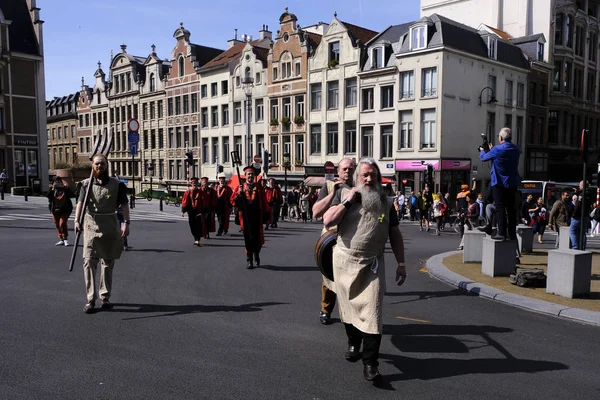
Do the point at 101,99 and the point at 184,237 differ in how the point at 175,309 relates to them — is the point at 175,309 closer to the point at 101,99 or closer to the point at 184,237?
the point at 184,237

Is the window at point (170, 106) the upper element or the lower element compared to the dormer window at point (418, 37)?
lower

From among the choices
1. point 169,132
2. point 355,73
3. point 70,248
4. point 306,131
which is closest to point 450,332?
point 70,248

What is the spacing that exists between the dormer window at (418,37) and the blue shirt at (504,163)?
25210mm

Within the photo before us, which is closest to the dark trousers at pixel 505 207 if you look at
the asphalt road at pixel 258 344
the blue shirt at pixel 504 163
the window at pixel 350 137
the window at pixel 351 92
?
the blue shirt at pixel 504 163

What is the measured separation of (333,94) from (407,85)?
5.93 m

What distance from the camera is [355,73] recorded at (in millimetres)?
34781

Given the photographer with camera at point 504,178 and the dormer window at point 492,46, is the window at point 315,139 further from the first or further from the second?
the photographer with camera at point 504,178

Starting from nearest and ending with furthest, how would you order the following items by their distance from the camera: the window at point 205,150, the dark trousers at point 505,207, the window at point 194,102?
1. the dark trousers at point 505,207
2. the window at point 205,150
3. the window at point 194,102

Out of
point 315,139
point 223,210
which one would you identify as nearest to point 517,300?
point 223,210

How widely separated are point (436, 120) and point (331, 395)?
29.2 meters

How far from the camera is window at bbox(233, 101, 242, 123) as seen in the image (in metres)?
43.1

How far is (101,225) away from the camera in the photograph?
20.2ft

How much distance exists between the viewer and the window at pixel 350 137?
3569cm

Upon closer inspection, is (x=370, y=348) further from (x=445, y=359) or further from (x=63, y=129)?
(x=63, y=129)
